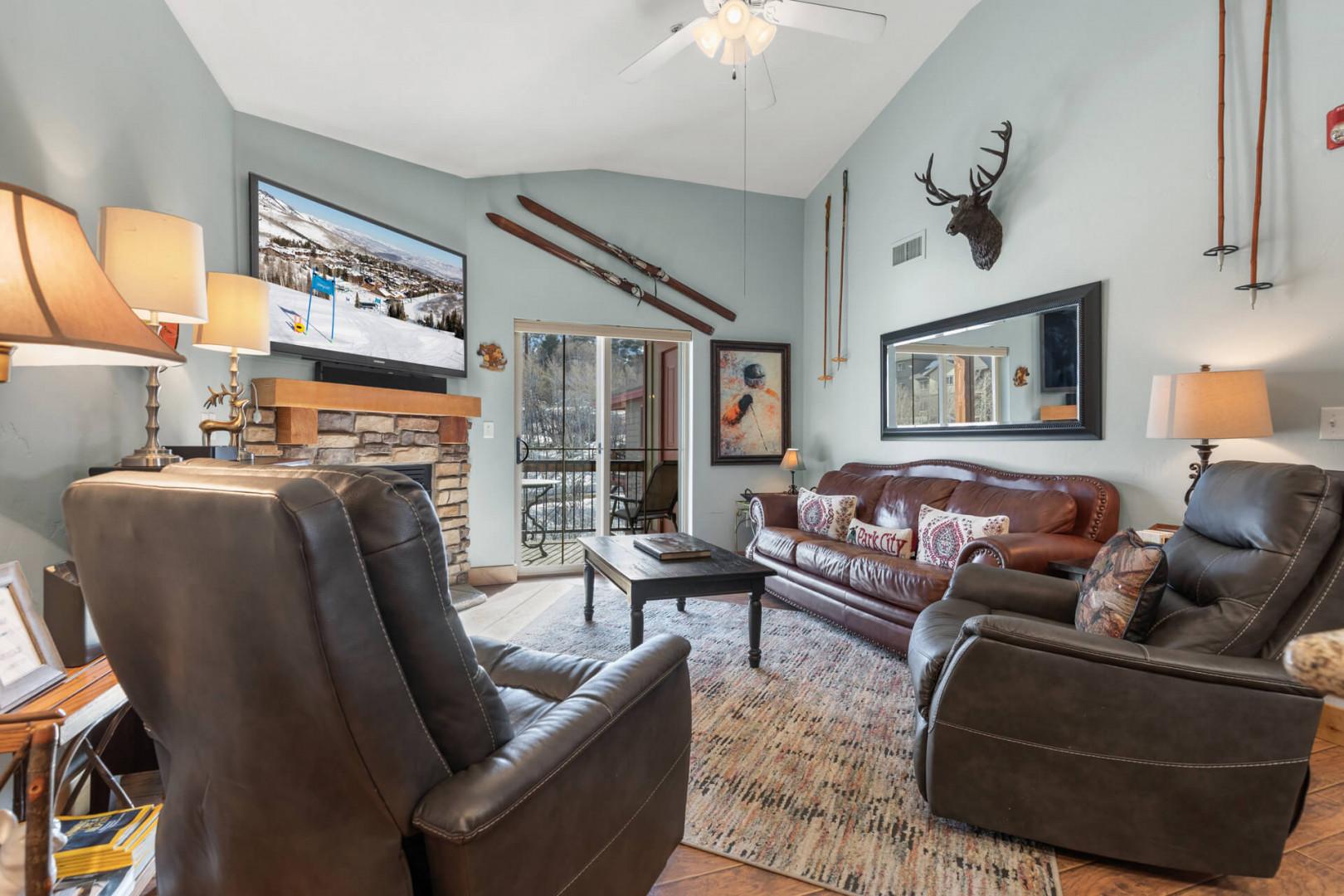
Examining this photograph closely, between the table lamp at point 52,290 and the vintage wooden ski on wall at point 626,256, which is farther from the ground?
the vintage wooden ski on wall at point 626,256

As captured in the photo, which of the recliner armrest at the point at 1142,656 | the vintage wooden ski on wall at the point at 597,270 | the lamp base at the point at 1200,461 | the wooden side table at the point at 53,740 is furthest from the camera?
the vintage wooden ski on wall at the point at 597,270

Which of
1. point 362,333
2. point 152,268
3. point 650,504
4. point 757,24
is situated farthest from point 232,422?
point 650,504

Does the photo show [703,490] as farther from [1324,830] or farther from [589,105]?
[1324,830]

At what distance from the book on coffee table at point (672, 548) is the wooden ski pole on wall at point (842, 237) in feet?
7.75

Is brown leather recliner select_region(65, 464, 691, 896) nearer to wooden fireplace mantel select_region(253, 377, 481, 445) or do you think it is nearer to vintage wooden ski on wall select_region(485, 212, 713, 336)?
wooden fireplace mantel select_region(253, 377, 481, 445)

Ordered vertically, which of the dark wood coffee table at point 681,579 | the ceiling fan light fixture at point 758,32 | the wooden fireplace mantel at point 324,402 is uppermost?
the ceiling fan light fixture at point 758,32

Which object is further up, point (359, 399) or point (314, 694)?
point (359, 399)

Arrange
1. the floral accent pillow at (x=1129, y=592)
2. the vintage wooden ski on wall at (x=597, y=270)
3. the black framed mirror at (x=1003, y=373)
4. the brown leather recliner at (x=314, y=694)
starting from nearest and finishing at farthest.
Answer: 1. the brown leather recliner at (x=314, y=694)
2. the floral accent pillow at (x=1129, y=592)
3. the black framed mirror at (x=1003, y=373)
4. the vintage wooden ski on wall at (x=597, y=270)

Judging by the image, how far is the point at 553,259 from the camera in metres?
4.71

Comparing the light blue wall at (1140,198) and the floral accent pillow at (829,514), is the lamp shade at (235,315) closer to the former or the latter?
the floral accent pillow at (829,514)

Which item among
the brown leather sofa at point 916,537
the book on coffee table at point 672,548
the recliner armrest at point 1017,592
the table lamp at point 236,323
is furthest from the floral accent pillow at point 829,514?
the table lamp at point 236,323

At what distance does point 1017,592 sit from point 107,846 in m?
2.52

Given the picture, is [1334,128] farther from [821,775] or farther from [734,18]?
[821,775]

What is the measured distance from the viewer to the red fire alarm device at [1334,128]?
2.21 metres
